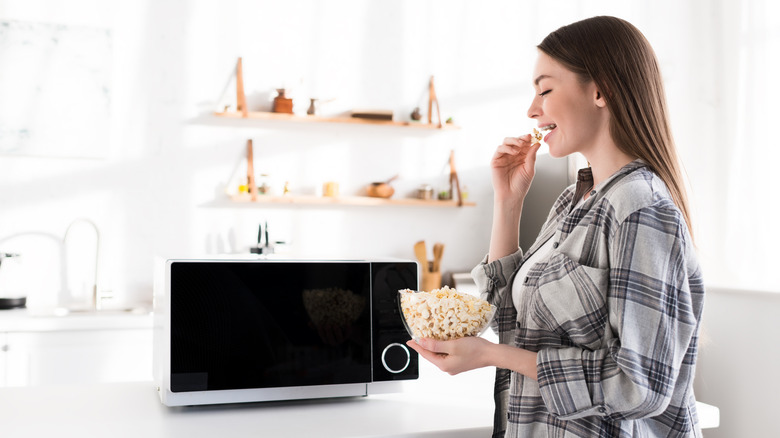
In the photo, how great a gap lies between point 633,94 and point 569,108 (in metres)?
0.09

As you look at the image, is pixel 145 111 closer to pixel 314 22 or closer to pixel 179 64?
pixel 179 64

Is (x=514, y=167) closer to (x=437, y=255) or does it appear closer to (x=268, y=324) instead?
(x=268, y=324)

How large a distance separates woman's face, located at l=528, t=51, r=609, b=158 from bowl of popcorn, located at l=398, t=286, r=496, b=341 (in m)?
0.26

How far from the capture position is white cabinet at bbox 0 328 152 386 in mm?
2639

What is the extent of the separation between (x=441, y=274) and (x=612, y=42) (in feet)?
9.05

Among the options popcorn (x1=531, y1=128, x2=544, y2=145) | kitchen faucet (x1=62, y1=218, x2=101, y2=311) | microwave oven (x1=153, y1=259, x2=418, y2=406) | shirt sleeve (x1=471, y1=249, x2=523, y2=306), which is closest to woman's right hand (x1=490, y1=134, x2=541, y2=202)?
popcorn (x1=531, y1=128, x2=544, y2=145)

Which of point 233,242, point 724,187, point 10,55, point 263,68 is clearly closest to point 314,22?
point 263,68

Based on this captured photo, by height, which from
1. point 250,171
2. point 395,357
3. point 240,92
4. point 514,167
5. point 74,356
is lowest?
point 74,356

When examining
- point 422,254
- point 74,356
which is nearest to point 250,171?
point 422,254

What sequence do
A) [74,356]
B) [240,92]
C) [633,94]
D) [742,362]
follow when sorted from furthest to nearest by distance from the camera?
1. [240,92]
2. [74,356]
3. [742,362]
4. [633,94]

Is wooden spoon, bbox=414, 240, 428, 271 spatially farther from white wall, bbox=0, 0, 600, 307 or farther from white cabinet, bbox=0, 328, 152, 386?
white cabinet, bbox=0, 328, 152, 386

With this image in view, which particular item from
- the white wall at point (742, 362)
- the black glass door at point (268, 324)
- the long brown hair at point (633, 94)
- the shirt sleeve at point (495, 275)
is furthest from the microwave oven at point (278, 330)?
the white wall at point (742, 362)

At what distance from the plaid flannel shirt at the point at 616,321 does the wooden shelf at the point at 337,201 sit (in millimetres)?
2436

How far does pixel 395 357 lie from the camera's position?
1334 millimetres
